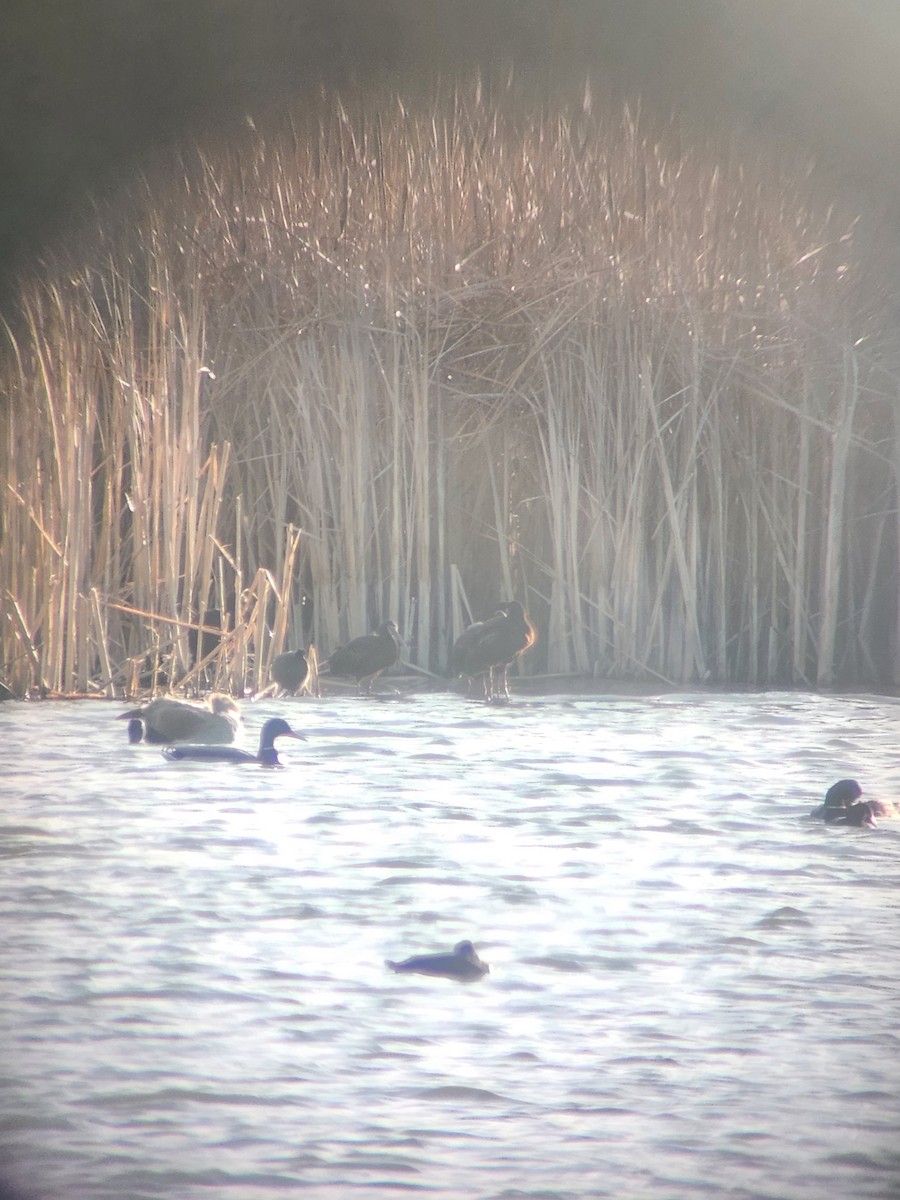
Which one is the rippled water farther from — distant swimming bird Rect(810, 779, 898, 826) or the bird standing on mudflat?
the bird standing on mudflat

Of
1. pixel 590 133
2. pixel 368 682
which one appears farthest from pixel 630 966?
pixel 590 133

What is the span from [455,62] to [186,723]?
163 inches

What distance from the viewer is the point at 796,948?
250cm

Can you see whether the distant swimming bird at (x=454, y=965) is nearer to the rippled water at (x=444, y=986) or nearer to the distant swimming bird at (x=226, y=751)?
the rippled water at (x=444, y=986)

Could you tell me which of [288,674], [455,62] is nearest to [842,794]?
[288,674]

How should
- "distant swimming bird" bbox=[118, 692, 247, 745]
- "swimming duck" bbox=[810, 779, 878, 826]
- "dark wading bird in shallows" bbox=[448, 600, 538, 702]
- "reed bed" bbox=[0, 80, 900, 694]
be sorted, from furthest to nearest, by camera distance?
1. "reed bed" bbox=[0, 80, 900, 694]
2. "dark wading bird in shallows" bbox=[448, 600, 538, 702]
3. "distant swimming bird" bbox=[118, 692, 247, 745]
4. "swimming duck" bbox=[810, 779, 878, 826]

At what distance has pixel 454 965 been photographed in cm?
233

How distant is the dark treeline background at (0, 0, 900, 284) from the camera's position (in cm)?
720

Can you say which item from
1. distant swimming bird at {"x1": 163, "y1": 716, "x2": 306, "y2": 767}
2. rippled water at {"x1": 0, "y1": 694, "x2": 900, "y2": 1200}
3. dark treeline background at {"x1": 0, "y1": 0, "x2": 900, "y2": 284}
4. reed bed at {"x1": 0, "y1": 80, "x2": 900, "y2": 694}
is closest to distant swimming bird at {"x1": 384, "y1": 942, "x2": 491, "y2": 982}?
rippled water at {"x1": 0, "y1": 694, "x2": 900, "y2": 1200}

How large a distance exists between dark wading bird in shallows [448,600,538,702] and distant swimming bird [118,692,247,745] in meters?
1.19

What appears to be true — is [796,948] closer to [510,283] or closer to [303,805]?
[303,805]

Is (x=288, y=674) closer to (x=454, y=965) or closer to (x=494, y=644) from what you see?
(x=494, y=644)

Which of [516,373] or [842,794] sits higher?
[516,373]

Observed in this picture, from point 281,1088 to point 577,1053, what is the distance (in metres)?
0.38
